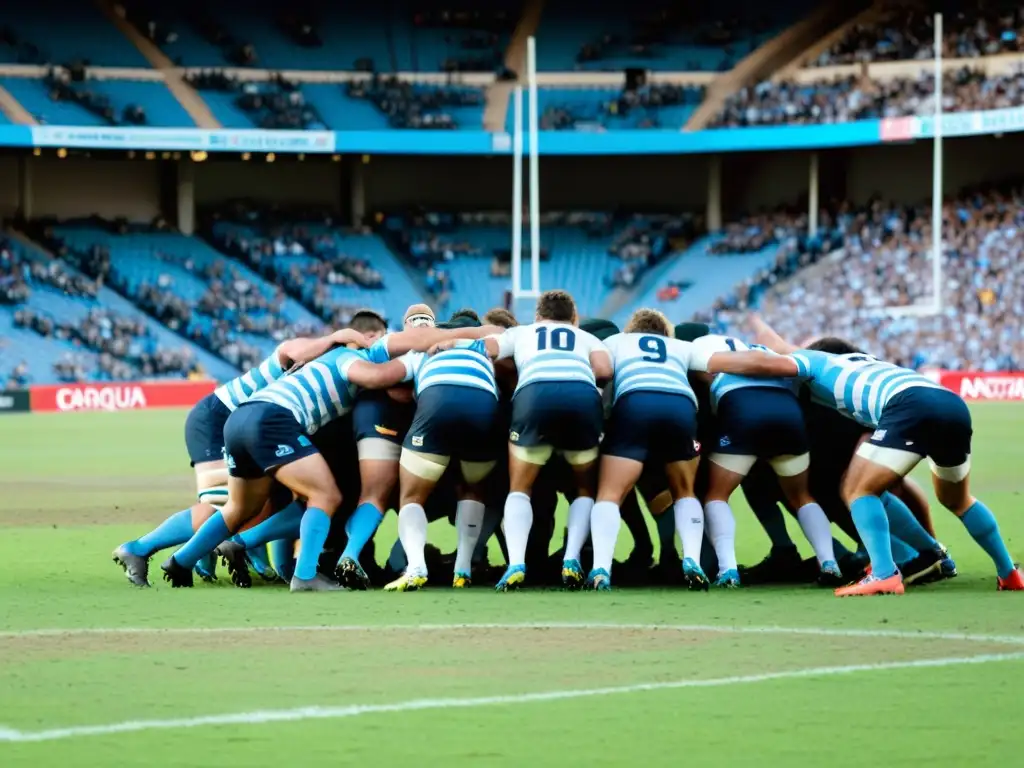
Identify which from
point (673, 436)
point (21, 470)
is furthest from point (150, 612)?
point (21, 470)

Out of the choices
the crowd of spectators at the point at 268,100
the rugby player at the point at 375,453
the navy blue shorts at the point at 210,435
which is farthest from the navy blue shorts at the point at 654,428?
A: the crowd of spectators at the point at 268,100

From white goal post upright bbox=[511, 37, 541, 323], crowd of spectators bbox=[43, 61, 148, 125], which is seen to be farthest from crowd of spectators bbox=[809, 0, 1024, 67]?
crowd of spectators bbox=[43, 61, 148, 125]

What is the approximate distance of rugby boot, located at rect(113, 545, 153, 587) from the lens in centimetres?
1117

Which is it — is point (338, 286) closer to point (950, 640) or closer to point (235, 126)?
point (235, 126)

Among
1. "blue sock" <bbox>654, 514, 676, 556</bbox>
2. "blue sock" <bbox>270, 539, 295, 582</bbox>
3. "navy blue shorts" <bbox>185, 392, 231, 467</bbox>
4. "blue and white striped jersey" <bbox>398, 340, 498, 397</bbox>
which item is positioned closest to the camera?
"blue and white striped jersey" <bbox>398, 340, 498, 397</bbox>

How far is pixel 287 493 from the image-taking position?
1152 cm

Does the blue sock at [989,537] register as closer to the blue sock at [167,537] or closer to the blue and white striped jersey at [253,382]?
the blue and white striped jersey at [253,382]

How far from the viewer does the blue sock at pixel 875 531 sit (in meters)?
10.2

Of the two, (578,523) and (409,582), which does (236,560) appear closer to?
(409,582)

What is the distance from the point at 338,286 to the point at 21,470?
1233 inches

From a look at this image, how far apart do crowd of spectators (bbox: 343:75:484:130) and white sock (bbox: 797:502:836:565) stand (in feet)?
154

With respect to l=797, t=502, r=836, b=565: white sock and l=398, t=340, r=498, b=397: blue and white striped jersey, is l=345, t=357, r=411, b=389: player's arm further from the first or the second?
l=797, t=502, r=836, b=565: white sock

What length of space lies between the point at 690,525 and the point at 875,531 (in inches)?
44.6

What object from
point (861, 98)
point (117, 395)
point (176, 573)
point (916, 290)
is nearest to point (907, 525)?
point (176, 573)
